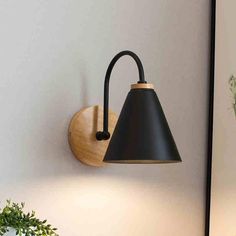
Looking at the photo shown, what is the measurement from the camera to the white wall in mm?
1237

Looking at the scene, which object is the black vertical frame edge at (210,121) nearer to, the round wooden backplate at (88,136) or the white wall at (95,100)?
the white wall at (95,100)

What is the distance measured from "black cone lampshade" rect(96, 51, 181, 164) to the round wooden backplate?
134mm

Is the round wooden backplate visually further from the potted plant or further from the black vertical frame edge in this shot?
the black vertical frame edge

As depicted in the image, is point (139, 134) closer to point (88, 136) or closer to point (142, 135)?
point (142, 135)

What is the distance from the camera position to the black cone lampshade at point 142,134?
44.3 inches

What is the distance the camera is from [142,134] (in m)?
1.14

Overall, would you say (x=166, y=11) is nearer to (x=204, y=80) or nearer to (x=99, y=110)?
(x=204, y=80)

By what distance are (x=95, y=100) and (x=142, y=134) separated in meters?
0.25

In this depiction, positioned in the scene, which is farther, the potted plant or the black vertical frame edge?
the black vertical frame edge

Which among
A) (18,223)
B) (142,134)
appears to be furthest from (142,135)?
(18,223)

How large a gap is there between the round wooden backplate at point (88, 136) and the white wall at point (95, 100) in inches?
1.1

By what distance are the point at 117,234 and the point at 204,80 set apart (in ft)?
1.77

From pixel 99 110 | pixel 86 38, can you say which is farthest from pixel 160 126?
pixel 86 38

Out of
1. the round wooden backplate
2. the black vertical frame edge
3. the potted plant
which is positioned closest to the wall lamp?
the round wooden backplate
